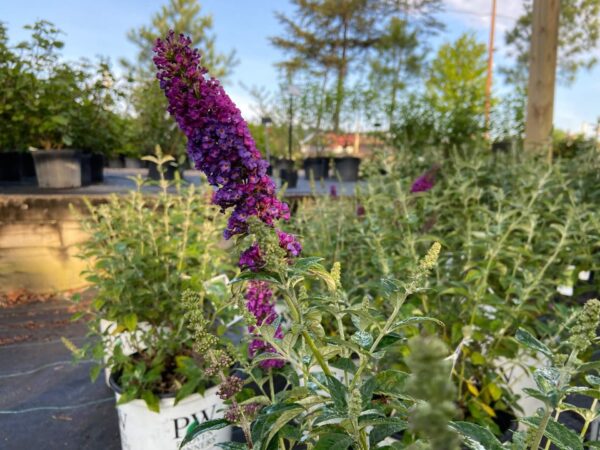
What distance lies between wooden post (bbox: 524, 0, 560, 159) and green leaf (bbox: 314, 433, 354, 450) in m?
3.07

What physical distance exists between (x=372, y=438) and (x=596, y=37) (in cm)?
1530

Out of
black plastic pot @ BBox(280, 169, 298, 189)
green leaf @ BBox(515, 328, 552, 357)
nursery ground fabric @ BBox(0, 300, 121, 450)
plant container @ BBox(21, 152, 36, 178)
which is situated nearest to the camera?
green leaf @ BBox(515, 328, 552, 357)

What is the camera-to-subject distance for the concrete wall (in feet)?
12.4

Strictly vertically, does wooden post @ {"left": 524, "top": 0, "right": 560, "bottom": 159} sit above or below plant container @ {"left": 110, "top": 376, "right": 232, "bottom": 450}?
above

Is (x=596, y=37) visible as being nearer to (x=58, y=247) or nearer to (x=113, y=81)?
(x=113, y=81)

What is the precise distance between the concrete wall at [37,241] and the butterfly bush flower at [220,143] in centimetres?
347

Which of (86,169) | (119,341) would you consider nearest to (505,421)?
(119,341)

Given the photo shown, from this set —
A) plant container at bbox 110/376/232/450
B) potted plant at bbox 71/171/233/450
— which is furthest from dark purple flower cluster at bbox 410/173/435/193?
plant container at bbox 110/376/232/450

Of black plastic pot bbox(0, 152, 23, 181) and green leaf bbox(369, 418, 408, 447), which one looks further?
black plastic pot bbox(0, 152, 23, 181)

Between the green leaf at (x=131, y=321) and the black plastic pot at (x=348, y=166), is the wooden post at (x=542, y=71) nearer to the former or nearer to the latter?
the green leaf at (x=131, y=321)

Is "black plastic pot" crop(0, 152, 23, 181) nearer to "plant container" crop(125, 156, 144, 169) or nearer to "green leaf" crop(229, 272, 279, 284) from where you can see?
"plant container" crop(125, 156, 144, 169)

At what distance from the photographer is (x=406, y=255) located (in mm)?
1498

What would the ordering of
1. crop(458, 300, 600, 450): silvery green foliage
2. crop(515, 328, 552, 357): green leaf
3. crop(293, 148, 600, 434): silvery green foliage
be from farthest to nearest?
crop(293, 148, 600, 434): silvery green foliage < crop(515, 328, 552, 357): green leaf < crop(458, 300, 600, 450): silvery green foliage

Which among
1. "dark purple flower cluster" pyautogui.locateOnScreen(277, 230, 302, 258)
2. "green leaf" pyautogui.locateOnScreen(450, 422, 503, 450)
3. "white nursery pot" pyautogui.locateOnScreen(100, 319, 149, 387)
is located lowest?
"white nursery pot" pyautogui.locateOnScreen(100, 319, 149, 387)
